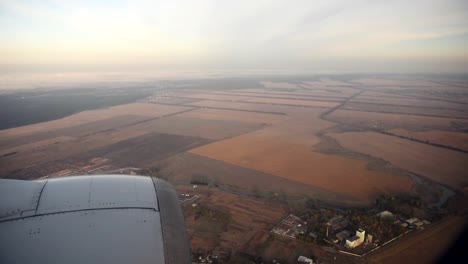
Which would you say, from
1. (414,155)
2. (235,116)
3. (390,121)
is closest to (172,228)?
(414,155)

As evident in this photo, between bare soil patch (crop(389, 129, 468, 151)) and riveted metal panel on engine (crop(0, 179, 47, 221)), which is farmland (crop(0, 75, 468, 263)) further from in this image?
riveted metal panel on engine (crop(0, 179, 47, 221))

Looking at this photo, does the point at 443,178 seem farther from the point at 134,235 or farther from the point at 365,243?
the point at 134,235

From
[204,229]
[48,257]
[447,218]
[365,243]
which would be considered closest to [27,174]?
[204,229]

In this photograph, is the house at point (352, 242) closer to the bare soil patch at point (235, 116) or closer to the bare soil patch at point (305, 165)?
the bare soil patch at point (305, 165)

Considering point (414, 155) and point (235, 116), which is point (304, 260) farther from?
point (235, 116)

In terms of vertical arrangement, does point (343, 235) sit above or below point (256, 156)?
below

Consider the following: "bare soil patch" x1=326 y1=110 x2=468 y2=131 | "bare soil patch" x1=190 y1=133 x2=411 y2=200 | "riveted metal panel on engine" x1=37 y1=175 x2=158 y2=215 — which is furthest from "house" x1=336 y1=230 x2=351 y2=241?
"bare soil patch" x1=326 y1=110 x2=468 y2=131

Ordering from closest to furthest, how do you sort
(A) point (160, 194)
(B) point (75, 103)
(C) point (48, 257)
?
1. (C) point (48, 257)
2. (A) point (160, 194)
3. (B) point (75, 103)
